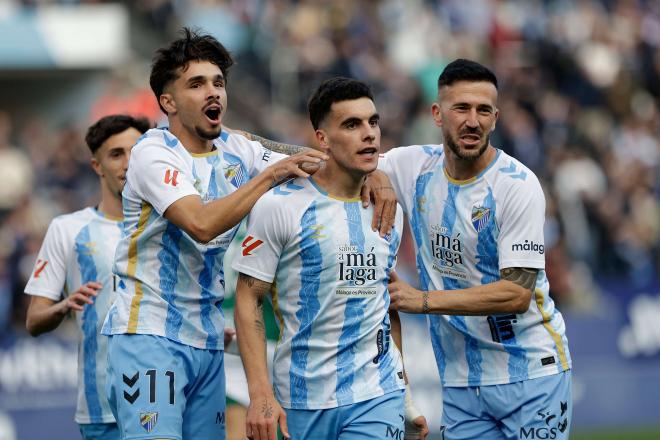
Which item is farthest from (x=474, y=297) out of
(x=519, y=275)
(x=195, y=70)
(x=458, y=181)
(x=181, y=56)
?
(x=181, y=56)

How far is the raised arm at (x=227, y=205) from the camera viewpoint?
23.5 ft

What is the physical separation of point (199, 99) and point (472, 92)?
5.42 feet

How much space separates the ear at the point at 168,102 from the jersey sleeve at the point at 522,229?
2.07 meters

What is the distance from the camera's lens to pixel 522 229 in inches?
307

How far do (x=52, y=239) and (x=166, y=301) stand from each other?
184 cm

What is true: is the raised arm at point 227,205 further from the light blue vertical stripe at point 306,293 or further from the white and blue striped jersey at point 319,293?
the light blue vertical stripe at point 306,293

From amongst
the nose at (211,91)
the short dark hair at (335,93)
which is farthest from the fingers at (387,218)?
the nose at (211,91)

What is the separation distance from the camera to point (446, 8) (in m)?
24.9

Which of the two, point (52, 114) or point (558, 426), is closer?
point (558, 426)

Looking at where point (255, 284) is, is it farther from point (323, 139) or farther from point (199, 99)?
point (199, 99)

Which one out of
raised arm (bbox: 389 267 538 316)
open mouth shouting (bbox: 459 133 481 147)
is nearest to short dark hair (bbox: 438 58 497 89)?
open mouth shouting (bbox: 459 133 481 147)

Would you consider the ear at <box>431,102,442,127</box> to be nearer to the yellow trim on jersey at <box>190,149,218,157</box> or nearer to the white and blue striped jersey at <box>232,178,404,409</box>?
the white and blue striped jersey at <box>232,178,404,409</box>

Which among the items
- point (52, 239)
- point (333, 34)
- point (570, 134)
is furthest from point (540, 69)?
point (52, 239)

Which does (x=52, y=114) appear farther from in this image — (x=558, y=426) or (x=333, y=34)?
(x=558, y=426)
